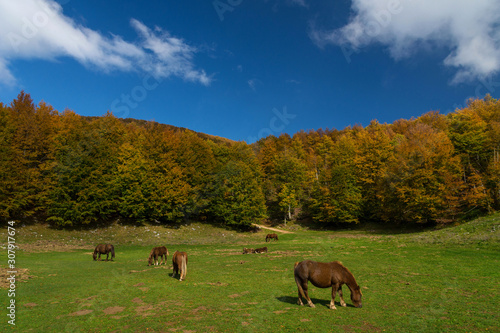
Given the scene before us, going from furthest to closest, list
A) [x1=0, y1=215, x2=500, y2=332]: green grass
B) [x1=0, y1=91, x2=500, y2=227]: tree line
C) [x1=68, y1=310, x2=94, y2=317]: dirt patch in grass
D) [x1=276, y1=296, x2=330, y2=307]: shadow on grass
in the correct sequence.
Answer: [x1=0, y1=91, x2=500, y2=227]: tree line, [x1=276, y1=296, x2=330, y2=307]: shadow on grass, [x1=68, y1=310, x2=94, y2=317]: dirt patch in grass, [x1=0, y1=215, x2=500, y2=332]: green grass

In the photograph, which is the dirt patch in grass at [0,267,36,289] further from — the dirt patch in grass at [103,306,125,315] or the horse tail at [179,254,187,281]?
the horse tail at [179,254,187,281]

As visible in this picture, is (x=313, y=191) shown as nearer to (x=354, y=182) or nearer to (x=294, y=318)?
(x=354, y=182)

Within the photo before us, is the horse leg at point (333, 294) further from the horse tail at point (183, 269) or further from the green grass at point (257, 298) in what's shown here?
the horse tail at point (183, 269)

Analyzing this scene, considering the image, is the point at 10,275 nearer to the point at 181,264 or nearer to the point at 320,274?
the point at 181,264

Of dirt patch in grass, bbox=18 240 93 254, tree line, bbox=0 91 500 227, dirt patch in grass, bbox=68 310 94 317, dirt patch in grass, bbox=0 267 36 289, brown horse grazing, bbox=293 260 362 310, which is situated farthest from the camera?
tree line, bbox=0 91 500 227

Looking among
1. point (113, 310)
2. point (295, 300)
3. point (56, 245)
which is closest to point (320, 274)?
point (295, 300)

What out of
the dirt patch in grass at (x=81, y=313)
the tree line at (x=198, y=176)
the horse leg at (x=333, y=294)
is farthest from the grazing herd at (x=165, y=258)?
the tree line at (x=198, y=176)

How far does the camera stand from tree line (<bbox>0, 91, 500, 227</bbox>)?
39.7 meters

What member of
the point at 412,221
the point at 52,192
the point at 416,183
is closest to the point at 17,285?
the point at 52,192

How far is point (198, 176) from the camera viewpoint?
54781 millimetres

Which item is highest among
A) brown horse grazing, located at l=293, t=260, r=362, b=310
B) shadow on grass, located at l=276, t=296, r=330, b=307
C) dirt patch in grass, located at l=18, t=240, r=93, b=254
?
brown horse grazing, located at l=293, t=260, r=362, b=310

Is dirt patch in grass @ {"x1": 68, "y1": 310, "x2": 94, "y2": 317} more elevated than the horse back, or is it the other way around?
the horse back

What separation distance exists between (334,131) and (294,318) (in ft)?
341

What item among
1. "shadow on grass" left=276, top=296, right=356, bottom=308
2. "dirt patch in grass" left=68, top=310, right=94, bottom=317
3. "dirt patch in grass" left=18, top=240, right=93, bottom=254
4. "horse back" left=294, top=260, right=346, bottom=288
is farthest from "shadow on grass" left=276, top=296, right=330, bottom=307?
"dirt patch in grass" left=18, top=240, right=93, bottom=254
